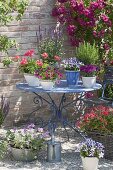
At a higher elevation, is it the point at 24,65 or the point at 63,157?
the point at 24,65

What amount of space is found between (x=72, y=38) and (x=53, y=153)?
8.31 feet

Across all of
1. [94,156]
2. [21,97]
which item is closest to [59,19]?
[21,97]

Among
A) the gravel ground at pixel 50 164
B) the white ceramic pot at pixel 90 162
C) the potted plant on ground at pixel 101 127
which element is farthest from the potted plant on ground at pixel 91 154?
the potted plant on ground at pixel 101 127

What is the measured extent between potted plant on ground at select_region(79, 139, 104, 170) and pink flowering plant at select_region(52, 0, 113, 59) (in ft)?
8.59

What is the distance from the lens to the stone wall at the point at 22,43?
25.4ft

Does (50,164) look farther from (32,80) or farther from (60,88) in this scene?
(32,80)

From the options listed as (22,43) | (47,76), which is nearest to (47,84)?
(47,76)

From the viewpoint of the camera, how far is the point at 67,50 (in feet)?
26.7

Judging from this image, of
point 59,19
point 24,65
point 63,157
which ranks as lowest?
point 63,157

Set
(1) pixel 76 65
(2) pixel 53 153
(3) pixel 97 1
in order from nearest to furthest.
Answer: (2) pixel 53 153 < (1) pixel 76 65 < (3) pixel 97 1

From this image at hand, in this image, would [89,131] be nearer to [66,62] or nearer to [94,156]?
[94,156]

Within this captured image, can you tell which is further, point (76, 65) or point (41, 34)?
point (41, 34)

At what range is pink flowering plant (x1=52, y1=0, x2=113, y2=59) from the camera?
302 inches

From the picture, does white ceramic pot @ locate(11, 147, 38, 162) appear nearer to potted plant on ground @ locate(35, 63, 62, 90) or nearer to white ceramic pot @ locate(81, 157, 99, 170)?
white ceramic pot @ locate(81, 157, 99, 170)
